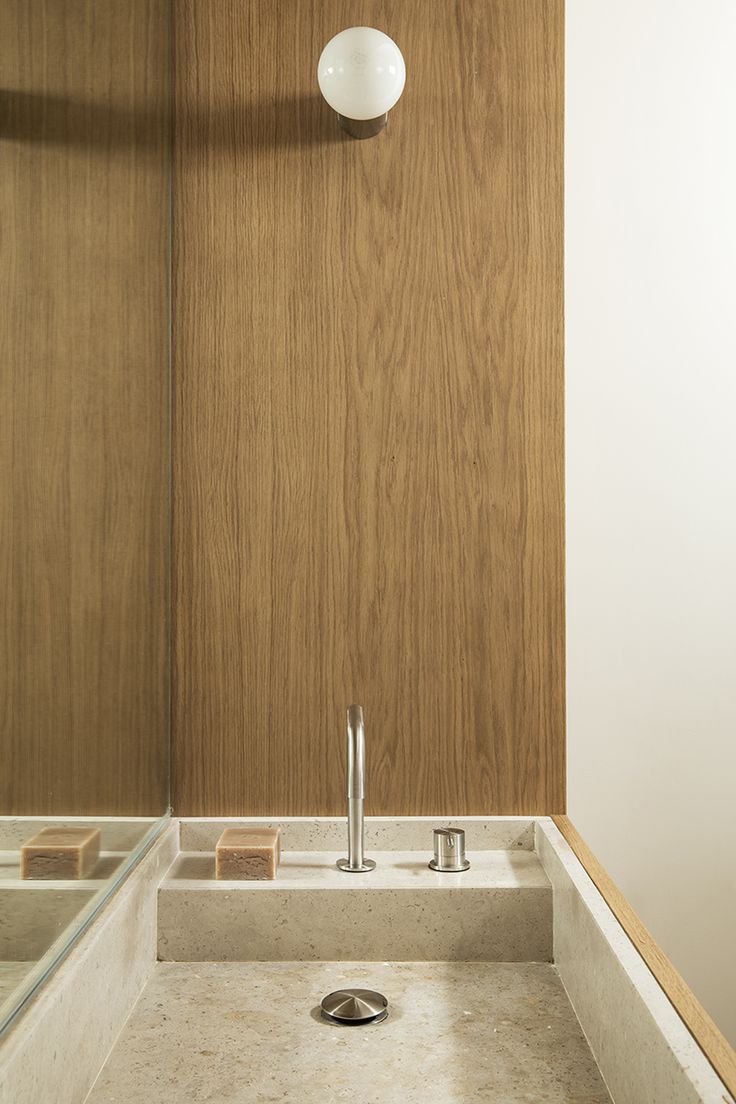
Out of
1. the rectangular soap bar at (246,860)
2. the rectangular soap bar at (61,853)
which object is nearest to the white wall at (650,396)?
the rectangular soap bar at (246,860)

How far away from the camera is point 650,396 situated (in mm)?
1975

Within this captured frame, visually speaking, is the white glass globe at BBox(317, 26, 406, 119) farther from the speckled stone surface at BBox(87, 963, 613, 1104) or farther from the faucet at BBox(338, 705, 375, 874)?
the speckled stone surface at BBox(87, 963, 613, 1104)

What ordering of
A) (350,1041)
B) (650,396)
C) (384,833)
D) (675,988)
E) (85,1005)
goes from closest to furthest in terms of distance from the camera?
(675,988) < (85,1005) < (350,1041) < (384,833) < (650,396)

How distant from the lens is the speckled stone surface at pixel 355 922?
1393 millimetres

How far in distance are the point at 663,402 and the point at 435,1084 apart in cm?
138

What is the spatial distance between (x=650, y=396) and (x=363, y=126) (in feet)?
2.63

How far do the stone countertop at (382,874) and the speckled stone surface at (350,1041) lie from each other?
11cm

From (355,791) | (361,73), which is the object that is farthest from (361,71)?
(355,791)

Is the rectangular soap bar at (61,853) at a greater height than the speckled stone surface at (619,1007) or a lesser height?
greater

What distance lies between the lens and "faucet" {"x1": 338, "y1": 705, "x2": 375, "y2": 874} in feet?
4.68

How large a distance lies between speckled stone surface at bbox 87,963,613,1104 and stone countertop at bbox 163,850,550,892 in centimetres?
11

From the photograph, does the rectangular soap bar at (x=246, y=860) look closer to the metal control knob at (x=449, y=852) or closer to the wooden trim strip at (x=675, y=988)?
the metal control knob at (x=449, y=852)

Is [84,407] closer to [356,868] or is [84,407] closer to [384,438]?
[384,438]

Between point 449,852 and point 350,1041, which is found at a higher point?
point 449,852
